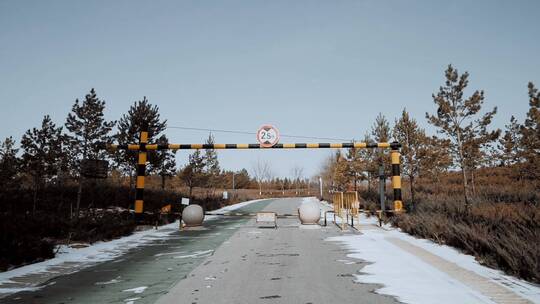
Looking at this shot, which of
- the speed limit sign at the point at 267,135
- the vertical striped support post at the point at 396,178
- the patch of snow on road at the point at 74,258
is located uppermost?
the speed limit sign at the point at 267,135

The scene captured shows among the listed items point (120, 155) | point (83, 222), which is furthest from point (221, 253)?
point (120, 155)

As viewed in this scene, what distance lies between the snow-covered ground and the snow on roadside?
6802mm

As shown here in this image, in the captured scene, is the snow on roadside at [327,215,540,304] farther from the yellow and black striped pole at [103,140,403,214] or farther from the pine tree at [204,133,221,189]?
the pine tree at [204,133,221,189]

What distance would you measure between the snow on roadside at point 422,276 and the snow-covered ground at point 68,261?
680 centimetres

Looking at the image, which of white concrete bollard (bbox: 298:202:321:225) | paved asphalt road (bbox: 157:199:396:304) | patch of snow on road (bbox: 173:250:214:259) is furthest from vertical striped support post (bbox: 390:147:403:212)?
patch of snow on road (bbox: 173:250:214:259)

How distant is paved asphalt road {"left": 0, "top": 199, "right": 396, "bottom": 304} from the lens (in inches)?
225

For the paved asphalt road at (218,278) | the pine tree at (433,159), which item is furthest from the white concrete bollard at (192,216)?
the pine tree at (433,159)

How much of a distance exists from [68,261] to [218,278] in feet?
16.0

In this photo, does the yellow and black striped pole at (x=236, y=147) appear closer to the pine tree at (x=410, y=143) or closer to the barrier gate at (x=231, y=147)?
the barrier gate at (x=231, y=147)

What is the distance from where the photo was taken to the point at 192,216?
17.2m

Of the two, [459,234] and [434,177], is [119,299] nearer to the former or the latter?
[459,234]

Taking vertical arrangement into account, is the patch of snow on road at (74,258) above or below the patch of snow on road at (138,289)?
below

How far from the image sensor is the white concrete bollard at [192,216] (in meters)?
17.2

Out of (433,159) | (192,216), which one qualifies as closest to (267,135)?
(192,216)
